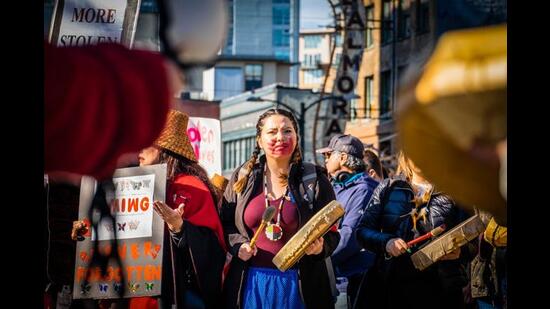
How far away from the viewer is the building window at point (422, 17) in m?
3.61

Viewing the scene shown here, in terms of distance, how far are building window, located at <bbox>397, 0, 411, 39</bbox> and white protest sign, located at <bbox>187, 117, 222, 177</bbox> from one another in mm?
1533

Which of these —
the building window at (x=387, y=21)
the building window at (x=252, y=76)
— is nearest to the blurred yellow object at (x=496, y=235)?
the building window at (x=387, y=21)

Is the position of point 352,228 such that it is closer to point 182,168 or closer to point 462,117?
point 182,168

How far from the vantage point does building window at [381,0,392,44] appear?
13.8 feet

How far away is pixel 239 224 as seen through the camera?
517cm

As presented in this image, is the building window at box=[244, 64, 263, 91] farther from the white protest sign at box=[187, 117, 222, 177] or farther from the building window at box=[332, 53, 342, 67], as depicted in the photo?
the white protest sign at box=[187, 117, 222, 177]

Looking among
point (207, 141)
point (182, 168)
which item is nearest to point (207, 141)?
point (207, 141)

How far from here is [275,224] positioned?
200 inches

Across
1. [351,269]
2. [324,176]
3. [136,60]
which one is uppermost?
[136,60]

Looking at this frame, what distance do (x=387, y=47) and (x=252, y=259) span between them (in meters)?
1.40

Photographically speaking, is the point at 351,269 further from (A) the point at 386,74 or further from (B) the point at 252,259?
(A) the point at 386,74
